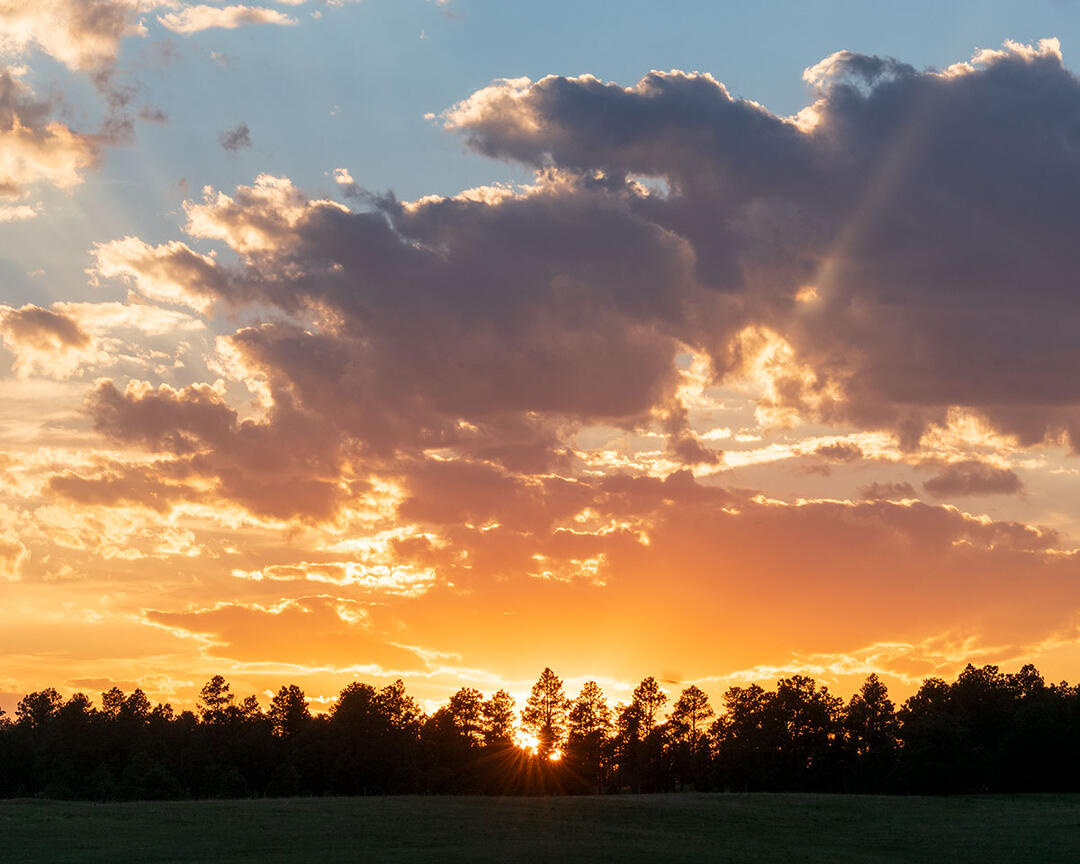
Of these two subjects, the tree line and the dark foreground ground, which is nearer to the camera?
the dark foreground ground

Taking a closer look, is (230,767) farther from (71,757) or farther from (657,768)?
(657,768)

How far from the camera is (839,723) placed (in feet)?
589

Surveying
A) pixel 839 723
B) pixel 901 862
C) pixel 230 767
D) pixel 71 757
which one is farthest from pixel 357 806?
pixel 839 723

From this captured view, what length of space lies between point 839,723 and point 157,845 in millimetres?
131473

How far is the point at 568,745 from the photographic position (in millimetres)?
185000

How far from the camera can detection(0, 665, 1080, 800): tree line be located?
151500 mm

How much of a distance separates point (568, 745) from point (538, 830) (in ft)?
336

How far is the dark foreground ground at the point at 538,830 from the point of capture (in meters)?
70.4

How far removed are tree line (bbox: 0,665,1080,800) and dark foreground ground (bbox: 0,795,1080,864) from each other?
39.0m

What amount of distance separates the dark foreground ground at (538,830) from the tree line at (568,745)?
39.0 meters

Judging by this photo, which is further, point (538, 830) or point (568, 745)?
point (568, 745)

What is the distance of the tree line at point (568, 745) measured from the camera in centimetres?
15150

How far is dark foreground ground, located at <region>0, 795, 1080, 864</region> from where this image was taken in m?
70.4

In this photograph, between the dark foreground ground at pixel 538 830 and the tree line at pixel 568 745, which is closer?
the dark foreground ground at pixel 538 830
